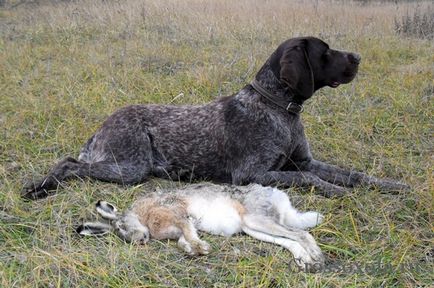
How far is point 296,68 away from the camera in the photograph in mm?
4215

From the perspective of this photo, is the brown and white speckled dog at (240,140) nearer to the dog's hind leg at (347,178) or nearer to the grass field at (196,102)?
the dog's hind leg at (347,178)

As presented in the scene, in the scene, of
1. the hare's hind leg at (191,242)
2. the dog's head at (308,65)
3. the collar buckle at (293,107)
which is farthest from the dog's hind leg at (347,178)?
the hare's hind leg at (191,242)

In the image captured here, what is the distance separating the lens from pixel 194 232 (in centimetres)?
338

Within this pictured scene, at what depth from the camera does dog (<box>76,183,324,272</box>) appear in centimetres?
332

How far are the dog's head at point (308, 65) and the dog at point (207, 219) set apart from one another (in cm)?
103

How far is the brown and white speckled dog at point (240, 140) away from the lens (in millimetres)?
4293

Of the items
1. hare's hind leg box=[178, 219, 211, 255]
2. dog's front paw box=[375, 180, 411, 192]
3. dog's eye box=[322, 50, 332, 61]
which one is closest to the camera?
hare's hind leg box=[178, 219, 211, 255]

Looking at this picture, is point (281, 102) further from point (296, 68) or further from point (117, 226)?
point (117, 226)

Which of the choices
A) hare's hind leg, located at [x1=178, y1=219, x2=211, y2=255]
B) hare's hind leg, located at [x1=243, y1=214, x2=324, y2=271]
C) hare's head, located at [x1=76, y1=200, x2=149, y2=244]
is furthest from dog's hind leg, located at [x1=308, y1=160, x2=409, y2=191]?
hare's head, located at [x1=76, y1=200, x2=149, y2=244]

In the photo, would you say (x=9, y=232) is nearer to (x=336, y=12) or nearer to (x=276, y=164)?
(x=276, y=164)

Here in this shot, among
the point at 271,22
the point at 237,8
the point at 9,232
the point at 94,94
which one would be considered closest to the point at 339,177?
the point at 9,232

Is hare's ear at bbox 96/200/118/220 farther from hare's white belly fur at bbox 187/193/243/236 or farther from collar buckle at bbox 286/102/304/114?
collar buckle at bbox 286/102/304/114

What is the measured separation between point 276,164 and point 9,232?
86.3 inches

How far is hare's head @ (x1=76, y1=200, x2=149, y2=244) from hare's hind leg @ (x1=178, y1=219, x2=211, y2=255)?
247 mm
